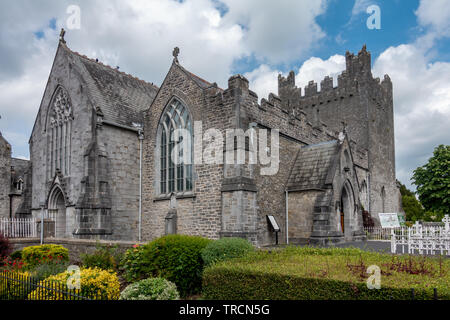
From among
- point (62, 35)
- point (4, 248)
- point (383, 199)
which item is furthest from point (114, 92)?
point (383, 199)

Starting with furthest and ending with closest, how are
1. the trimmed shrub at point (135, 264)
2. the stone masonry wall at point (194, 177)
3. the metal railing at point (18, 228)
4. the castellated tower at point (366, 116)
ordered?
1. the castellated tower at point (366, 116)
2. the metal railing at point (18, 228)
3. the stone masonry wall at point (194, 177)
4. the trimmed shrub at point (135, 264)

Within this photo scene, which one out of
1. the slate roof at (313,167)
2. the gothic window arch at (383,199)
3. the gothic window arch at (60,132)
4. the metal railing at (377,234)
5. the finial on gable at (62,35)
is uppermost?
the finial on gable at (62,35)

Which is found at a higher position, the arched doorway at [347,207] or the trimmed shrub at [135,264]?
the arched doorway at [347,207]

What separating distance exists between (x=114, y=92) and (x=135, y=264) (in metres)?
13.1

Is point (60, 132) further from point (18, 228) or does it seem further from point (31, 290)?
point (31, 290)

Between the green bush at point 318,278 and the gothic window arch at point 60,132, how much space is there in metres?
15.1

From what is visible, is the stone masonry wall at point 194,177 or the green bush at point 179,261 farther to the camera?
the stone masonry wall at point 194,177

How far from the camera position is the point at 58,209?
69.8 feet

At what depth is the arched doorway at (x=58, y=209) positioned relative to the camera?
2109 centimetres

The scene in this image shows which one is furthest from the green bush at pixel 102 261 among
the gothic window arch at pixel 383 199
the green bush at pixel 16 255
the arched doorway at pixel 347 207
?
the gothic window arch at pixel 383 199

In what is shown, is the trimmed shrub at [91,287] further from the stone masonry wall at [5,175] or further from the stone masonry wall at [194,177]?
the stone masonry wall at [5,175]

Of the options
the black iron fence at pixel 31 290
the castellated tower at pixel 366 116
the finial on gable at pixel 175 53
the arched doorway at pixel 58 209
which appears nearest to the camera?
the black iron fence at pixel 31 290
